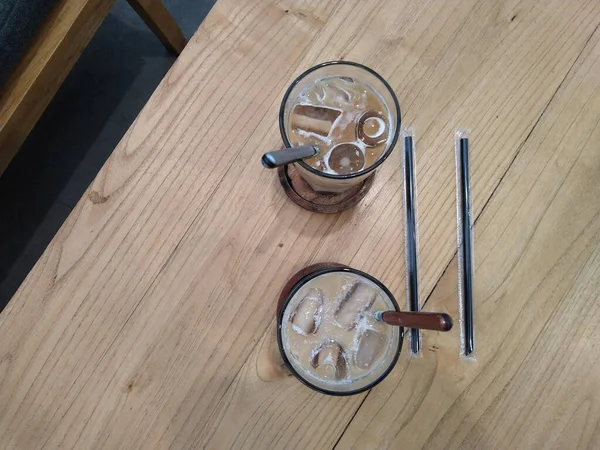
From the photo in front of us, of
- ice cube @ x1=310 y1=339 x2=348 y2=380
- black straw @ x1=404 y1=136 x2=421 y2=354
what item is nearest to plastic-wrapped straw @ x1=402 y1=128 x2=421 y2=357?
black straw @ x1=404 y1=136 x2=421 y2=354

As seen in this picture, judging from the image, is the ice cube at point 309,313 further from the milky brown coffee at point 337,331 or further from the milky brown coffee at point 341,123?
the milky brown coffee at point 341,123

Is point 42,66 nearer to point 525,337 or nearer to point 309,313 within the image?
point 309,313

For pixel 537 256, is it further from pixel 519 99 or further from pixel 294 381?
pixel 294 381

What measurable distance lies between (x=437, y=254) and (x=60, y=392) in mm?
555

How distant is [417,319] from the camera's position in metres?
0.50

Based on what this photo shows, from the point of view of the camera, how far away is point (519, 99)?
0.73 m

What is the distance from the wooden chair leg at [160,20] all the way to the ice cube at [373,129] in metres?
0.56

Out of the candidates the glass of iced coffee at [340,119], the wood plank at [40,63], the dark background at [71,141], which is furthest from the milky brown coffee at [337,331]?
the dark background at [71,141]

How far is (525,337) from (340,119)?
1.32 ft

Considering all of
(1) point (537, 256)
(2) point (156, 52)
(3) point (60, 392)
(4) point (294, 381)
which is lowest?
(3) point (60, 392)

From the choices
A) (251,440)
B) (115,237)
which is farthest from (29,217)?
(251,440)

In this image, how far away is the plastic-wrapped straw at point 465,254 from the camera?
0.69 meters

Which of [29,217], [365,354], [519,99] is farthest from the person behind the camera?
[29,217]

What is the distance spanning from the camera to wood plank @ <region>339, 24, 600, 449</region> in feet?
2.25
